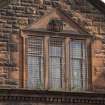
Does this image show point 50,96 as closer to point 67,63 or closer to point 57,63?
point 57,63

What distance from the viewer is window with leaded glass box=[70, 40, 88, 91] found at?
24.2 m

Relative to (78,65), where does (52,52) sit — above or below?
above

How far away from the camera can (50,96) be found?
2323 centimetres

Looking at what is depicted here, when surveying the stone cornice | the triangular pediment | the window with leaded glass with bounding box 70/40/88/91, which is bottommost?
the stone cornice

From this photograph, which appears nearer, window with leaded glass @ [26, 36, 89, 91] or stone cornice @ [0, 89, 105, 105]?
stone cornice @ [0, 89, 105, 105]

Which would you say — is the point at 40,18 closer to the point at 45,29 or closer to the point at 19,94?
the point at 45,29

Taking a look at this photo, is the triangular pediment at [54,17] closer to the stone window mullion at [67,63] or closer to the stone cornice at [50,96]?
the stone window mullion at [67,63]

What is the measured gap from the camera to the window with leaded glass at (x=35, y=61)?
23672 mm

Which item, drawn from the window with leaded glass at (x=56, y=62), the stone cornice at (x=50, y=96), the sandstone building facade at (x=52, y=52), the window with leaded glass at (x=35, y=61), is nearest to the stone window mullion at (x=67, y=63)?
the sandstone building facade at (x=52, y=52)

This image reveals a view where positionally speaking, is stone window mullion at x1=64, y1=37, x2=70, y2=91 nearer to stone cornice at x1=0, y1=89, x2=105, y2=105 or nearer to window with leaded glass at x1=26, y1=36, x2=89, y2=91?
window with leaded glass at x1=26, y1=36, x2=89, y2=91

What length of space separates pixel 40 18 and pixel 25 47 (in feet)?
3.93

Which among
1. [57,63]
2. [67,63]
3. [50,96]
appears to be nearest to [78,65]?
[67,63]

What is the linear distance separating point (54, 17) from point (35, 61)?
1737 millimetres

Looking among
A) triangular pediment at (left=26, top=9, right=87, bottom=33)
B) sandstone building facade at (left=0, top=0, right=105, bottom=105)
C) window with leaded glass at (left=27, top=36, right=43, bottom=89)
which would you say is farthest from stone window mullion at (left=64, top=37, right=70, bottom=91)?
window with leaded glass at (left=27, top=36, right=43, bottom=89)
